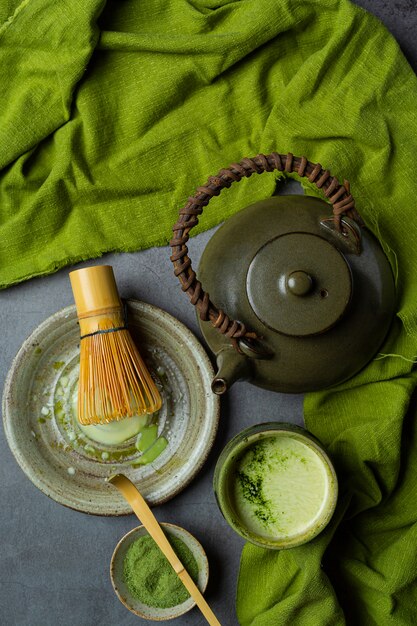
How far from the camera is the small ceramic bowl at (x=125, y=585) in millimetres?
1046

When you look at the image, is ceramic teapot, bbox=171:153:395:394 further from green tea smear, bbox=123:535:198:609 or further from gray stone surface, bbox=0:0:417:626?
green tea smear, bbox=123:535:198:609

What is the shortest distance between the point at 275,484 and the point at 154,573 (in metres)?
0.27

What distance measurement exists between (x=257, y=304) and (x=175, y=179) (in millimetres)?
338

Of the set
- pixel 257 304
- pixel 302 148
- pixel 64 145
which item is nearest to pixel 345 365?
pixel 257 304

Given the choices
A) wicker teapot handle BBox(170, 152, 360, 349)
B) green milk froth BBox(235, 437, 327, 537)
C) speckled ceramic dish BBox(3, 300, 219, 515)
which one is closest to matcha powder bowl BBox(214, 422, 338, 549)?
green milk froth BBox(235, 437, 327, 537)

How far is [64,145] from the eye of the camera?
104cm

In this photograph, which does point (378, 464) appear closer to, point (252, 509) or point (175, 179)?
point (252, 509)

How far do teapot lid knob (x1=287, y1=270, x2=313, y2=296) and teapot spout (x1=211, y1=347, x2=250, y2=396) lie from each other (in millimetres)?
118

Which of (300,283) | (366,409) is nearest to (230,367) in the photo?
(300,283)

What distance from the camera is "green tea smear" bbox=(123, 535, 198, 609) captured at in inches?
41.6

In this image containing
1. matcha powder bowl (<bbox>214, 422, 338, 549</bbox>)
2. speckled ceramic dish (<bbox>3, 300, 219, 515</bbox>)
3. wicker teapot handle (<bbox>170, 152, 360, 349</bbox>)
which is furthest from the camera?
speckled ceramic dish (<bbox>3, 300, 219, 515</bbox>)

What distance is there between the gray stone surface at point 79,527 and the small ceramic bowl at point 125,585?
37 mm

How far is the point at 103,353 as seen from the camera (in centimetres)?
99

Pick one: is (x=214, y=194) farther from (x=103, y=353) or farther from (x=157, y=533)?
(x=157, y=533)
